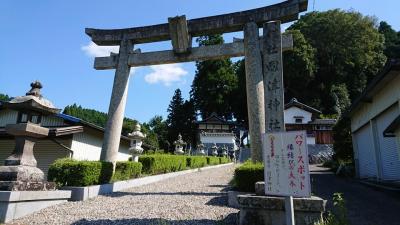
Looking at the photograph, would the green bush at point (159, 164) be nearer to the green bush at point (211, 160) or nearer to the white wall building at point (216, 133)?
the green bush at point (211, 160)

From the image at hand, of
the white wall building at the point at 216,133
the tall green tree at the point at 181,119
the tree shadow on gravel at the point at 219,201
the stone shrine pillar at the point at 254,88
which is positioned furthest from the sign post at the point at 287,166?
the tall green tree at the point at 181,119

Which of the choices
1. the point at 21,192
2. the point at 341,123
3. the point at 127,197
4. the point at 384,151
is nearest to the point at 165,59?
the point at 127,197

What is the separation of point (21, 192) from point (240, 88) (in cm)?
4989

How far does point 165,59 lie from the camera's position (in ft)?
42.4

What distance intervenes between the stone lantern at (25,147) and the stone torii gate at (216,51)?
3.29 meters

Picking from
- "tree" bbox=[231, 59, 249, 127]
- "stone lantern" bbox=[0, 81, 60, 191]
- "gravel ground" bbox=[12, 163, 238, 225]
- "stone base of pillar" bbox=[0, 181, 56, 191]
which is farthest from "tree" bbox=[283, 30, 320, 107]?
"stone base of pillar" bbox=[0, 181, 56, 191]

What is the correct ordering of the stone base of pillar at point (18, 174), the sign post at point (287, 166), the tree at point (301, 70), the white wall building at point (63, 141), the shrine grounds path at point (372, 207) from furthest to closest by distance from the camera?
the tree at point (301, 70)
the white wall building at point (63, 141)
the stone base of pillar at point (18, 174)
the shrine grounds path at point (372, 207)
the sign post at point (287, 166)

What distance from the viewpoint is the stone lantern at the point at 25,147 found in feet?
26.7

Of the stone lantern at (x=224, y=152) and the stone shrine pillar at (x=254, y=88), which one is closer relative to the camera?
the stone shrine pillar at (x=254, y=88)

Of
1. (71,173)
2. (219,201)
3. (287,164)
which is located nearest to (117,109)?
(71,173)

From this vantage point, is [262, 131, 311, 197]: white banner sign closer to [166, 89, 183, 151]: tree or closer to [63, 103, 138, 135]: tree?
[63, 103, 138, 135]: tree

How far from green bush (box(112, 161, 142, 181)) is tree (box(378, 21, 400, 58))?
4847cm

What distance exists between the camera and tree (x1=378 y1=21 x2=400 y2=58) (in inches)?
1984

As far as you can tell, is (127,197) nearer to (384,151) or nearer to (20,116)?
(20,116)
